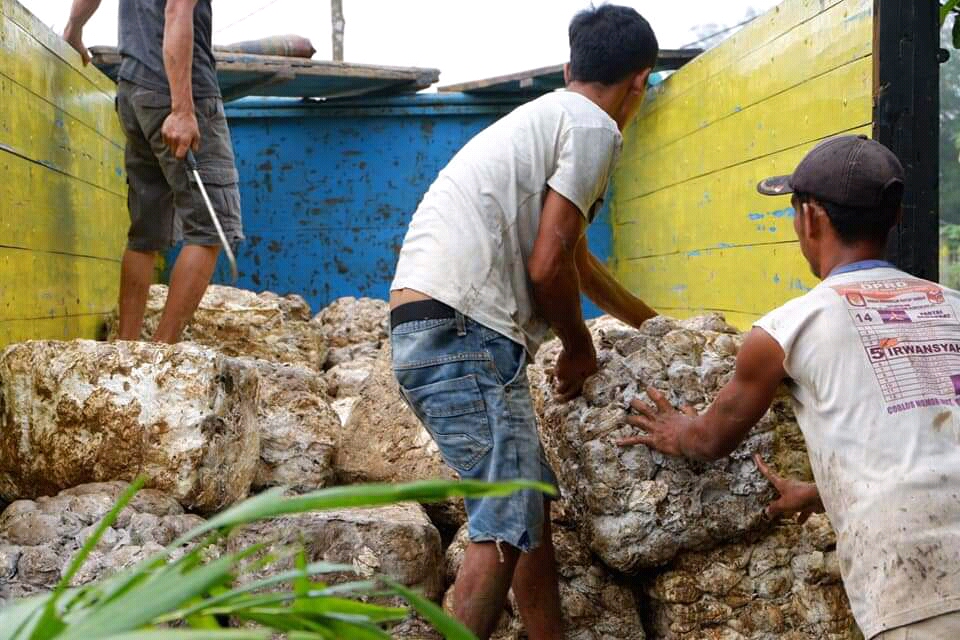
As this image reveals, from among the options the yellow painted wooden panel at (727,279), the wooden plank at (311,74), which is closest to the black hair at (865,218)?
the yellow painted wooden panel at (727,279)

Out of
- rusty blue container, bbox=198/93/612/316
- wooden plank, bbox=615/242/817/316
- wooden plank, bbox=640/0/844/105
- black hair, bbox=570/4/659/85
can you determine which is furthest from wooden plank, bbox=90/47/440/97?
black hair, bbox=570/4/659/85

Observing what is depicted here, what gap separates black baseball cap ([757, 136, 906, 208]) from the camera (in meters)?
2.27

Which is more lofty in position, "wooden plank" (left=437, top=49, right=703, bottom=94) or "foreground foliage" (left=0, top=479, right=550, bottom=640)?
"wooden plank" (left=437, top=49, right=703, bottom=94)

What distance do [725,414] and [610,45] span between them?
1.04 meters

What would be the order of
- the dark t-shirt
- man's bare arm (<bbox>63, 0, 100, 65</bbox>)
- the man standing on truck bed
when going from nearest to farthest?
the man standing on truck bed, the dark t-shirt, man's bare arm (<bbox>63, 0, 100, 65</bbox>)

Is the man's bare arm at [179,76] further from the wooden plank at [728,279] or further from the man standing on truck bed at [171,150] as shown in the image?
the wooden plank at [728,279]

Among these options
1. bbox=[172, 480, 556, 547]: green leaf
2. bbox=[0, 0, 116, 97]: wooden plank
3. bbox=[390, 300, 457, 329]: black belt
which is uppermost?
bbox=[0, 0, 116, 97]: wooden plank

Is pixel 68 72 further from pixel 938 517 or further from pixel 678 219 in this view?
pixel 938 517

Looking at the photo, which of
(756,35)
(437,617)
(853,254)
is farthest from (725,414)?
(756,35)

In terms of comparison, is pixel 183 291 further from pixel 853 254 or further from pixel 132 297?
pixel 853 254

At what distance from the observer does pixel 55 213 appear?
14.5ft

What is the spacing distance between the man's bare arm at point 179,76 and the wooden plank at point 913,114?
2.63 m

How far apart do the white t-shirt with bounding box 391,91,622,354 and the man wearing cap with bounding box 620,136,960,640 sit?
0.53 metres

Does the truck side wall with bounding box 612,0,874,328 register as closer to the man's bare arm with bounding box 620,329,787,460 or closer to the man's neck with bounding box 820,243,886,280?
the man's neck with bounding box 820,243,886,280
